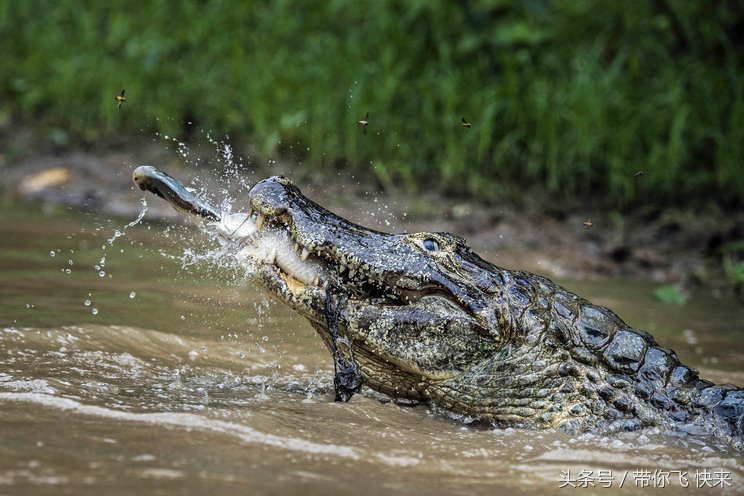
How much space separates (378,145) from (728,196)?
2.80 meters

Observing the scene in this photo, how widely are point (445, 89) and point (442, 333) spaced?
489 centimetres

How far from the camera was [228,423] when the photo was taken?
2.85 metres

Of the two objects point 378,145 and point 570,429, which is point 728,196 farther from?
point 570,429

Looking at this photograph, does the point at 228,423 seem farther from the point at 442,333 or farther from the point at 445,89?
the point at 445,89

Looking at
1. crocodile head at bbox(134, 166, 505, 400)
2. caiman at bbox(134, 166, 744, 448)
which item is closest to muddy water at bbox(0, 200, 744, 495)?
caiman at bbox(134, 166, 744, 448)

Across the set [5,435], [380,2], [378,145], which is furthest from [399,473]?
[380,2]

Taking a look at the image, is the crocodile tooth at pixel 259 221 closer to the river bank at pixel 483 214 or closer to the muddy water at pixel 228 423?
the muddy water at pixel 228 423

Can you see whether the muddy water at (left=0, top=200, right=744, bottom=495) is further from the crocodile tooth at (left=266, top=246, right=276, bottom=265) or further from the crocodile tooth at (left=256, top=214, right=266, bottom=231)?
the crocodile tooth at (left=256, top=214, right=266, bottom=231)

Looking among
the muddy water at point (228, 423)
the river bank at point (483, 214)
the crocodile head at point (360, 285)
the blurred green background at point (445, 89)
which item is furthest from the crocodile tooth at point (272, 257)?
the blurred green background at point (445, 89)

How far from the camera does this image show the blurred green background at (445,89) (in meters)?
7.53

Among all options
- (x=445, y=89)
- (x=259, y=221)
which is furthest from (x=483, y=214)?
(x=259, y=221)

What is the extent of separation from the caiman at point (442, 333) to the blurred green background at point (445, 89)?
4.22 meters

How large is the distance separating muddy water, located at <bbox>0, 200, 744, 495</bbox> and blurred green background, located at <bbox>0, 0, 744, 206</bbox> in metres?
2.78

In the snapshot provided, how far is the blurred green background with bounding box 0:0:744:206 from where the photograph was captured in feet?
24.7
